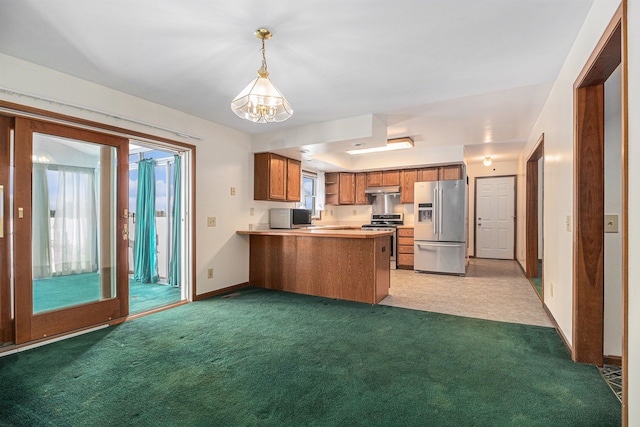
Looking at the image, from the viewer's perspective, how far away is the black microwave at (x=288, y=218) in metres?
4.94

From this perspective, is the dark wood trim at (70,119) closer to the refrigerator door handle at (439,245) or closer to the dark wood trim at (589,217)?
the dark wood trim at (589,217)

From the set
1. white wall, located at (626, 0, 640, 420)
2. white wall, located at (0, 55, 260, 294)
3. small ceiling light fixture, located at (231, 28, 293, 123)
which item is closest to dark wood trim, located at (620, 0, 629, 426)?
white wall, located at (626, 0, 640, 420)

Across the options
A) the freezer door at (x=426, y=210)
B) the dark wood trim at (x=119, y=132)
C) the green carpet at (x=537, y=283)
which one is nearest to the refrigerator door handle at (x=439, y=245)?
the freezer door at (x=426, y=210)

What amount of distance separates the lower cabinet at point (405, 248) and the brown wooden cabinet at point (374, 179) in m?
1.21

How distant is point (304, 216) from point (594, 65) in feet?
13.1

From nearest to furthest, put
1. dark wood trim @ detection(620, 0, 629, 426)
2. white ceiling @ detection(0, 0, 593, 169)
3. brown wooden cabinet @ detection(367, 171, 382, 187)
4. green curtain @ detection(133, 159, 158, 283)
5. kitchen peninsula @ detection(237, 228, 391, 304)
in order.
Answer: dark wood trim @ detection(620, 0, 629, 426) → white ceiling @ detection(0, 0, 593, 169) → kitchen peninsula @ detection(237, 228, 391, 304) → green curtain @ detection(133, 159, 158, 283) → brown wooden cabinet @ detection(367, 171, 382, 187)

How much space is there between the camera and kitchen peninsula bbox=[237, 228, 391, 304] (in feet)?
12.3

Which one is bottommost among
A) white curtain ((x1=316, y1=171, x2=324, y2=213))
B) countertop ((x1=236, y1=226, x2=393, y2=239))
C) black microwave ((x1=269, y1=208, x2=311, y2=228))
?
countertop ((x1=236, y1=226, x2=393, y2=239))

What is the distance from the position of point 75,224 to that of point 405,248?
208 inches

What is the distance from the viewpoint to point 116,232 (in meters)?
3.22

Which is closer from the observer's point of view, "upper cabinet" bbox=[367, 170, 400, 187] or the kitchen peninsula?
the kitchen peninsula

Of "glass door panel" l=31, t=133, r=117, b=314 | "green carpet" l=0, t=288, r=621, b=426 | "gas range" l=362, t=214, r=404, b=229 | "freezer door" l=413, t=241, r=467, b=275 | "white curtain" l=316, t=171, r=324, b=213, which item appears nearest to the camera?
"green carpet" l=0, t=288, r=621, b=426

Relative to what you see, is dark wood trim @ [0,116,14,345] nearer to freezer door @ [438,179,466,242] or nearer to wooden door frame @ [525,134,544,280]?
freezer door @ [438,179,466,242]

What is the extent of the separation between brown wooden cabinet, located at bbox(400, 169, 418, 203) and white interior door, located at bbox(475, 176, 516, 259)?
2.26 meters
